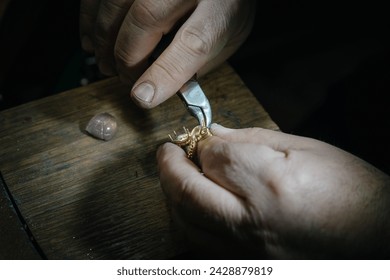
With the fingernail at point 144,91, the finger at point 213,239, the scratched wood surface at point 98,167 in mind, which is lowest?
the scratched wood surface at point 98,167

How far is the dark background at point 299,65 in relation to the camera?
142 centimetres

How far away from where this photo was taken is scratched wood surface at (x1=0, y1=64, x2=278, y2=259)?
93cm

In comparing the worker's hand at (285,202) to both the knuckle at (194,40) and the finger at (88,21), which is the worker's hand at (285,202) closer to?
the knuckle at (194,40)

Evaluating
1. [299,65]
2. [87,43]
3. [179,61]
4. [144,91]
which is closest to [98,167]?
[144,91]

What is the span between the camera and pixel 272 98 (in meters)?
1.57

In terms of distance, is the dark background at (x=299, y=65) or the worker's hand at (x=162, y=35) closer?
the worker's hand at (x=162, y=35)

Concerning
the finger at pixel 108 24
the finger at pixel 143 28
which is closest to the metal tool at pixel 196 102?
the finger at pixel 143 28

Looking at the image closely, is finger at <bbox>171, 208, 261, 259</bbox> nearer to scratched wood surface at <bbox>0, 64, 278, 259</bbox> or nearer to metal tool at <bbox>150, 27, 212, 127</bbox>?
scratched wood surface at <bbox>0, 64, 278, 259</bbox>

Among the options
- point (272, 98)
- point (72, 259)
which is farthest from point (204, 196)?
point (272, 98)

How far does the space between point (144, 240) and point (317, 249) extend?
350 millimetres

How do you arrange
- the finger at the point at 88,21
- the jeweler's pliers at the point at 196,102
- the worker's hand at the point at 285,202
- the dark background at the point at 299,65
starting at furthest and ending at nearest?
the dark background at the point at 299,65 < the finger at the point at 88,21 < the jeweler's pliers at the point at 196,102 < the worker's hand at the point at 285,202

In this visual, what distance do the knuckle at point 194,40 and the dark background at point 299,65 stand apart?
0.57 meters

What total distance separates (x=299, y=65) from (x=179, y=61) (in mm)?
719

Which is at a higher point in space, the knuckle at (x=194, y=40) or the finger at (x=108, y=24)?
the knuckle at (x=194, y=40)
